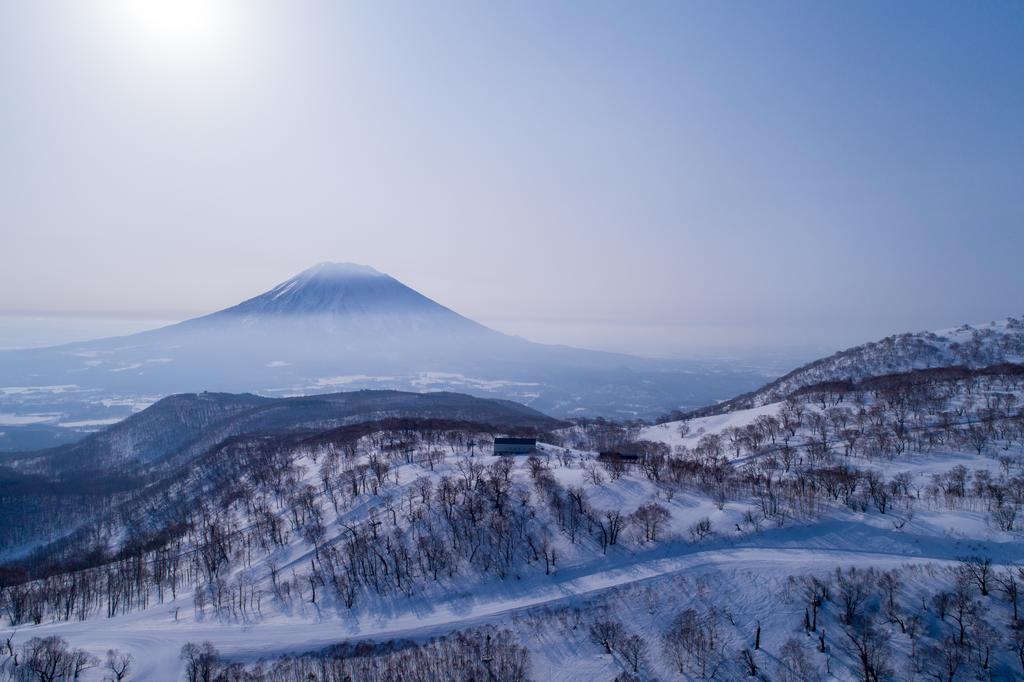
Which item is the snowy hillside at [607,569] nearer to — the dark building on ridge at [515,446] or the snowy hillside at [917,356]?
the dark building on ridge at [515,446]

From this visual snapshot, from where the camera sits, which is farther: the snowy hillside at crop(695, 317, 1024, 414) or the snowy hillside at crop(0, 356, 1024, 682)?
the snowy hillside at crop(695, 317, 1024, 414)

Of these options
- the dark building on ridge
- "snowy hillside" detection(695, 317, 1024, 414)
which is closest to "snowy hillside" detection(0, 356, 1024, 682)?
the dark building on ridge

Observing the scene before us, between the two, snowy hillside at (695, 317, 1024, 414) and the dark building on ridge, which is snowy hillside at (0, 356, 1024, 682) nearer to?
the dark building on ridge

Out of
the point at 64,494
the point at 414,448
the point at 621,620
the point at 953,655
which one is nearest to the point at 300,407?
the point at 64,494

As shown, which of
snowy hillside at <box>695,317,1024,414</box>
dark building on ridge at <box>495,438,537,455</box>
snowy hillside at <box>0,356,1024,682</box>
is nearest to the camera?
snowy hillside at <box>0,356,1024,682</box>

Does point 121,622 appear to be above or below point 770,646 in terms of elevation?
below

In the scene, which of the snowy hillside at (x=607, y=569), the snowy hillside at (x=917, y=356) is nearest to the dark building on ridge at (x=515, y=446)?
the snowy hillside at (x=607, y=569)

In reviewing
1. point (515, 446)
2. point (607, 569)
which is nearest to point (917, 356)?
point (515, 446)

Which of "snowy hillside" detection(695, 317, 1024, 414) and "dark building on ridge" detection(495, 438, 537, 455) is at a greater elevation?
"snowy hillside" detection(695, 317, 1024, 414)

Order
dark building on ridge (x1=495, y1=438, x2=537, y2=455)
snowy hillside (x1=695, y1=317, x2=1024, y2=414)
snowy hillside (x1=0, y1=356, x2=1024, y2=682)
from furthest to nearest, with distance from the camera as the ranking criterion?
snowy hillside (x1=695, y1=317, x2=1024, y2=414), dark building on ridge (x1=495, y1=438, x2=537, y2=455), snowy hillside (x1=0, y1=356, x2=1024, y2=682)

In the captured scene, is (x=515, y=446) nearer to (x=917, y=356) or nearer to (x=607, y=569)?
(x=607, y=569)

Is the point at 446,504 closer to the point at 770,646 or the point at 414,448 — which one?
the point at 414,448
